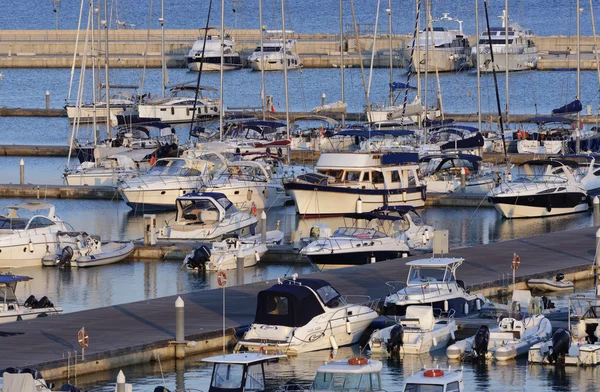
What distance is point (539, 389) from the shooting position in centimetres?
2567

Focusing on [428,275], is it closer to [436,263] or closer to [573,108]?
[436,263]

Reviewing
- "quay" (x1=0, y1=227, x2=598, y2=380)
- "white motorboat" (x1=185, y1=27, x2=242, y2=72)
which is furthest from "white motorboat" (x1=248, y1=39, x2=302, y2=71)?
"quay" (x1=0, y1=227, x2=598, y2=380)

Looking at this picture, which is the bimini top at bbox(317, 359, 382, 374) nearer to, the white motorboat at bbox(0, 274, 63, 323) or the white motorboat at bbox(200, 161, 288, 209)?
the white motorboat at bbox(0, 274, 63, 323)

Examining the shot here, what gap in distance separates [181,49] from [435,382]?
101 meters

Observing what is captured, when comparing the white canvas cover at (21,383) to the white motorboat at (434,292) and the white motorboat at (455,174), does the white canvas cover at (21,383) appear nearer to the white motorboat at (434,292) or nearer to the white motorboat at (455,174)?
the white motorboat at (434,292)

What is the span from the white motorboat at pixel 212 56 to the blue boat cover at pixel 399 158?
63.1m

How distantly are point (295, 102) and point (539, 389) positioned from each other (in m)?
70.1

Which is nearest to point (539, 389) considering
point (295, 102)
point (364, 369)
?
point (364, 369)

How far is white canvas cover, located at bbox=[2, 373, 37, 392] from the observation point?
22.2 m

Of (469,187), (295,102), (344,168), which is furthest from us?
(295,102)

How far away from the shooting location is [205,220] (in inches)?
1714

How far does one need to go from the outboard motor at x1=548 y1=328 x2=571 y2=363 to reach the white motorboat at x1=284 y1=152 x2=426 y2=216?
2095 centimetres

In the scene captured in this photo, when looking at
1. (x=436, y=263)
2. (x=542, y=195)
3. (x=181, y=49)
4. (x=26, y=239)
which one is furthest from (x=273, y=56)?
(x=436, y=263)

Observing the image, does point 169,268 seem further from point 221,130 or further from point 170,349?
point 221,130
